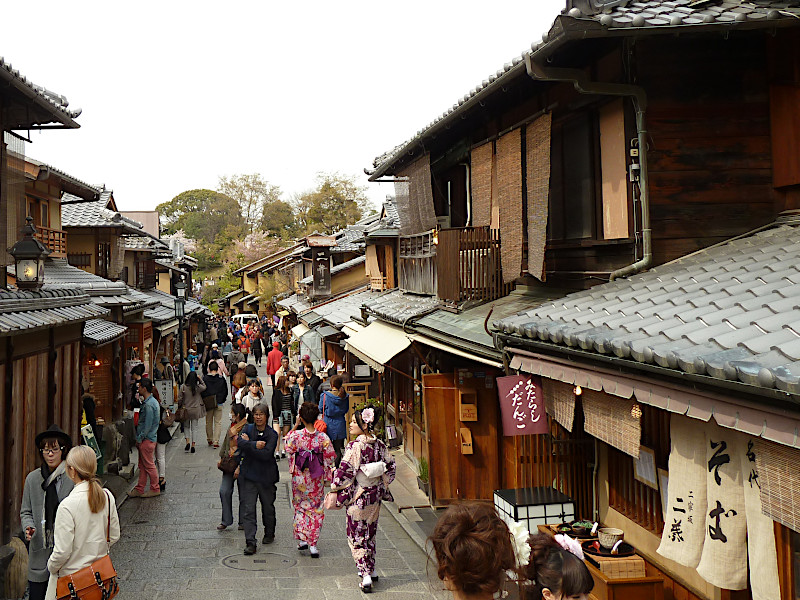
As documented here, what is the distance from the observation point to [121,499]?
46.2 ft

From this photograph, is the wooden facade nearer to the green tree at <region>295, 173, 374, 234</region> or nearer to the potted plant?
the potted plant

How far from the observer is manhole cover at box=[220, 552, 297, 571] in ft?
33.1

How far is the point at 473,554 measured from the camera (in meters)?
3.56

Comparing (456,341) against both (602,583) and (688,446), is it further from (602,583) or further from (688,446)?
(688,446)

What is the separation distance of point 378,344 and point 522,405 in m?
7.14

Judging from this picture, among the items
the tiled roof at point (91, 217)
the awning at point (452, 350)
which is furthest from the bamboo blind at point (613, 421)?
the tiled roof at point (91, 217)

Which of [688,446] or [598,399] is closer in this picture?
[688,446]

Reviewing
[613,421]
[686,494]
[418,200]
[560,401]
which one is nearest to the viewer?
[686,494]

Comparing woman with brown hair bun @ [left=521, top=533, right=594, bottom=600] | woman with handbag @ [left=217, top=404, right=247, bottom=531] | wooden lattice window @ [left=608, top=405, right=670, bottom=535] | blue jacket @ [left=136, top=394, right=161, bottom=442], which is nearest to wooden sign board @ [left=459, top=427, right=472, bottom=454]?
woman with handbag @ [left=217, top=404, right=247, bottom=531]

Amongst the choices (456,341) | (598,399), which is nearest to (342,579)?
(456,341)

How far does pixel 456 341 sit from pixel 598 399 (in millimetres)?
3674

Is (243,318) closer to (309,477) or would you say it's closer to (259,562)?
(309,477)

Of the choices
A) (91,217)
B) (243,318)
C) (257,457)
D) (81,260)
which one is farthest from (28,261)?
(243,318)

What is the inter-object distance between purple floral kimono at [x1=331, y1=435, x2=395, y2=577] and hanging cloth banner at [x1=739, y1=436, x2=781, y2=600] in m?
5.13
